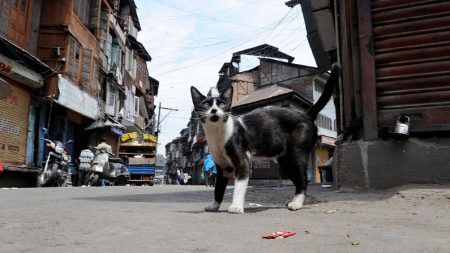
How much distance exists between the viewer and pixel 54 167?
13.8 metres

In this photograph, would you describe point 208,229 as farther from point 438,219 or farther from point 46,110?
point 46,110

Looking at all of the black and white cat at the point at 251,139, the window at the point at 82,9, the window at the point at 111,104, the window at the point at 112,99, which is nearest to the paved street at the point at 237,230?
the black and white cat at the point at 251,139

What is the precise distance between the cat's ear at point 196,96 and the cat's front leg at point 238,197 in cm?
100

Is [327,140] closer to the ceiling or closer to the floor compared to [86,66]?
closer to the floor

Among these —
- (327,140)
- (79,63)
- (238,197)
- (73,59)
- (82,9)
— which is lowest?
(238,197)

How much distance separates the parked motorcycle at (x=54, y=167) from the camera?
1373cm

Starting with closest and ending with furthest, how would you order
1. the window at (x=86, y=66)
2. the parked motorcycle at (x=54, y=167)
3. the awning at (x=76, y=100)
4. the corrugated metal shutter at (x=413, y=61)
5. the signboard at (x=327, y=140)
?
1. the corrugated metal shutter at (x=413, y=61)
2. the parked motorcycle at (x=54, y=167)
3. the awning at (x=76, y=100)
4. the window at (x=86, y=66)
5. the signboard at (x=327, y=140)

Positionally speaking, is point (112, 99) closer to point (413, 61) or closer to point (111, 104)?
point (111, 104)

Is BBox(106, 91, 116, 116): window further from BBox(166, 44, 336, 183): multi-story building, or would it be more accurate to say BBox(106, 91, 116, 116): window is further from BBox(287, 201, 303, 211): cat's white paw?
BBox(287, 201, 303, 211): cat's white paw

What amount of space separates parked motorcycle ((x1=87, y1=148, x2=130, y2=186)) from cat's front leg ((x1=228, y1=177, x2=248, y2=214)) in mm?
12676

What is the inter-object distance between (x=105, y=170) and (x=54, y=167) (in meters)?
3.41

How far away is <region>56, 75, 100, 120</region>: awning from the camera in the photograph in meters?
17.5

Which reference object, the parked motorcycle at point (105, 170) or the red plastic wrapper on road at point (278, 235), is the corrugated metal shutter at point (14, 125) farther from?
the red plastic wrapper on road at point (278, 235)

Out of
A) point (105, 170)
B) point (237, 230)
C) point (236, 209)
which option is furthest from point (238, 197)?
point (105, 170)
